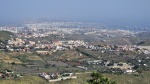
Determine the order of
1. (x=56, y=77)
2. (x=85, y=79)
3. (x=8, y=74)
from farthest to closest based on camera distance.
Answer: (x=8, y=74)
(x=56, y=77)
(x=85, y=79)

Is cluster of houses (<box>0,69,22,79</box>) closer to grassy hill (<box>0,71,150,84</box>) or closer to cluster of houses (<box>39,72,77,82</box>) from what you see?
grassy hill (<box>0,71,150,84</box>)

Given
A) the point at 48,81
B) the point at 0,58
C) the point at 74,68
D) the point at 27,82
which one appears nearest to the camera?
the point at 27,82

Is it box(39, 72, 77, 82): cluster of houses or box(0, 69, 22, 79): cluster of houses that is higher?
box(0, 69, 22, 79): cluster of houses

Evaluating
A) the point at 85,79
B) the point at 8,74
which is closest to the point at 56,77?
the point at 85,79

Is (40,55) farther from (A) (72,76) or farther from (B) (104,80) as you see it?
(B) (104,80)

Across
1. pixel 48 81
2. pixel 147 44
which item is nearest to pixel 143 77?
pixel 48 81

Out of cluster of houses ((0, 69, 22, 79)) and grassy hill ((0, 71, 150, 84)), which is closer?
grassy hill ((0, 71, 150, 84))

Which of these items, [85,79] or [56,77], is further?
[56,77]

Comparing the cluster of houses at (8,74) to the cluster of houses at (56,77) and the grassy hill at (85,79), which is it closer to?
the grassy hill at (85,79)

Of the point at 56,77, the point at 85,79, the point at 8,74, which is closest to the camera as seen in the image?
the point at 85,79

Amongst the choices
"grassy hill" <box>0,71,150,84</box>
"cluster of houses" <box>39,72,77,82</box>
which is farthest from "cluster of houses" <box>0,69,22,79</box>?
"cluster of houses" <box>39,72,77,82</box>

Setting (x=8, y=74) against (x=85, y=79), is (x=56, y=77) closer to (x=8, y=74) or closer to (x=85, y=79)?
(x=85, y=79)
